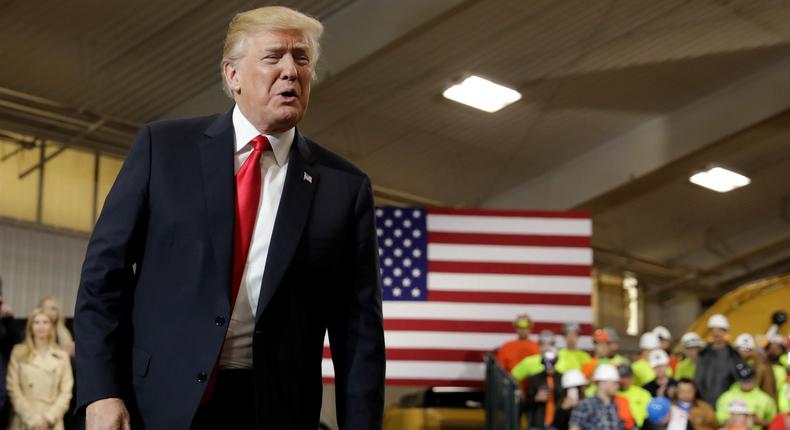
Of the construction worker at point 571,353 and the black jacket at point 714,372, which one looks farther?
the construction worker at point 571,353

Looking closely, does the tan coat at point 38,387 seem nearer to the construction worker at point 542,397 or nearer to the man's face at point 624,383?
the construction worker at point 542,397

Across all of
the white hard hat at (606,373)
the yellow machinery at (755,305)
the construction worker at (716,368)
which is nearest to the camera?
the white hard hat at (606,373)

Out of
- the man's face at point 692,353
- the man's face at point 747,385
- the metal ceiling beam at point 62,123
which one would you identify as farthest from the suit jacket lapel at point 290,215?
the metal ceiling beam at point 62,123

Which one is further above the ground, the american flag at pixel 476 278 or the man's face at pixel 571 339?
the american flag at pixel 476 278

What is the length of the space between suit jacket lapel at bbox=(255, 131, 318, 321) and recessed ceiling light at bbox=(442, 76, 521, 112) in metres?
14.4

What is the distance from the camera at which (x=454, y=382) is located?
13.6m

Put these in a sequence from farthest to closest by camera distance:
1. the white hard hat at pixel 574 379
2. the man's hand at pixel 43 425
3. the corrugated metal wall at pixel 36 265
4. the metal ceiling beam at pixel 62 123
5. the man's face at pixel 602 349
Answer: the corrugated metal wall at pixel 36 265, the metal ceiling beam at pixel 62 123, the man's face at pixel 602 349, the white hard hat at pixel 574 379, the man's hand at pixel 43 425

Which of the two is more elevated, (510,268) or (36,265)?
(36,265)

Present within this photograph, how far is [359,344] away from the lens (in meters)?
2.34

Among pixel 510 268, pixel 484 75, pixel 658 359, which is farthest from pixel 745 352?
pixel 484 75

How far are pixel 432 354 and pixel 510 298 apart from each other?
1150 millimetres

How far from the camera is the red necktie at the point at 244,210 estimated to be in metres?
2.16

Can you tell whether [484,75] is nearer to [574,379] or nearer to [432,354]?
[432,354]

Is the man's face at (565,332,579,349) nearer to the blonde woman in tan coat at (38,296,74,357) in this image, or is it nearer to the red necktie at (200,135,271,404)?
the blonde woman in tan coat at (38,296,74,357)
